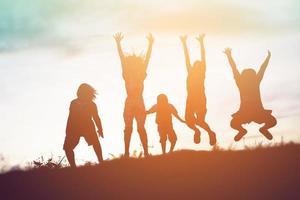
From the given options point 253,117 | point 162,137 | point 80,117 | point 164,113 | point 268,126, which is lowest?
point 162,137

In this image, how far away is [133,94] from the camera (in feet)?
63.8

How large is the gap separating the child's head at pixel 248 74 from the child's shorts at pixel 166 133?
9.94ft

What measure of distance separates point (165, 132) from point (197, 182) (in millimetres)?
4205

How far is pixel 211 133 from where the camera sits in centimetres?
2020

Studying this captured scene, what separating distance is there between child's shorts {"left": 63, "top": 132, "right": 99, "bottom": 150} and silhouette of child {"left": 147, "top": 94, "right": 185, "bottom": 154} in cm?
228

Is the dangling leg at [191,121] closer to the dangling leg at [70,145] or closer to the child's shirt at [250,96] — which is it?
the child's shirt at [250,96]

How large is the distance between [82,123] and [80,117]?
225 millimetres

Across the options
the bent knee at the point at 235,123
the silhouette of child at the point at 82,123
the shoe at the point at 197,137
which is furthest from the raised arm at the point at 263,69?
the silhouette of child at the point at 82,123

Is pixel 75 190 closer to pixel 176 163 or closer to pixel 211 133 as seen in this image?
pixel 176 163

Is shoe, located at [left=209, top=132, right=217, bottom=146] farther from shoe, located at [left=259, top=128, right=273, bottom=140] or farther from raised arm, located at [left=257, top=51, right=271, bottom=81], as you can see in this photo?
raised arm, located at [left=257, top=51, right=271, bottom=81]

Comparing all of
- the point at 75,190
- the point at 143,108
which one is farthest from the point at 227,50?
the point at 75,190

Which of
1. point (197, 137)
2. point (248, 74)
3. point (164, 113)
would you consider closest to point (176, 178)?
point (197, 137)

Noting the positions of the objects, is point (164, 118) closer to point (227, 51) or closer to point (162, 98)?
point (162, 98)

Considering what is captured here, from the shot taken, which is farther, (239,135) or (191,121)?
(191,121)
